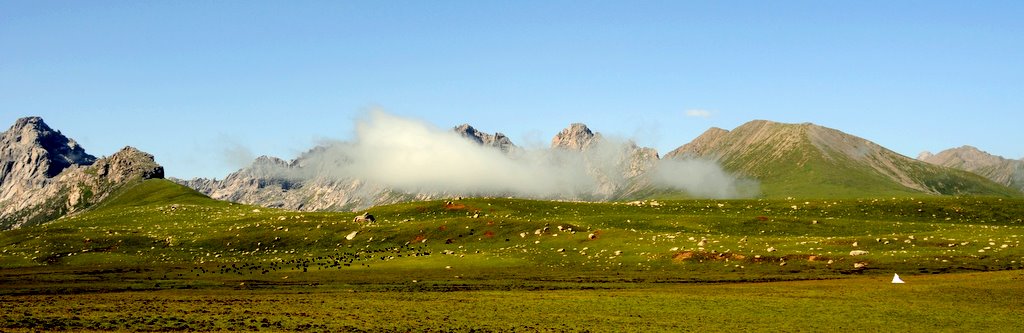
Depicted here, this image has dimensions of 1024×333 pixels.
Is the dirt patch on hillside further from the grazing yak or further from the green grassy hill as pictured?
the grazing yak

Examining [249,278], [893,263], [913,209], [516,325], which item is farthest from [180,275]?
[913,209]

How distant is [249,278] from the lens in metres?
69.9

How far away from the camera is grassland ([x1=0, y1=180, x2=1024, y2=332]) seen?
39969mm

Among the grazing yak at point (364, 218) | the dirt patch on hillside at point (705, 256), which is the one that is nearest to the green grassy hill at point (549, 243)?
the dirt patch on hillside at point (705, 256)

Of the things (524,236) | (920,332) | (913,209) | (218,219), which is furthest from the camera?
(218,219)

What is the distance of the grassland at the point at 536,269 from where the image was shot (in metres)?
40.0

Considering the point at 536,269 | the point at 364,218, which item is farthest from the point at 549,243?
the point at 364,218

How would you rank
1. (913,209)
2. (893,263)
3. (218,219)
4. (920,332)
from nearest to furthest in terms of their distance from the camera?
(920,332) < (893,263) < (913,209) < (218,219)

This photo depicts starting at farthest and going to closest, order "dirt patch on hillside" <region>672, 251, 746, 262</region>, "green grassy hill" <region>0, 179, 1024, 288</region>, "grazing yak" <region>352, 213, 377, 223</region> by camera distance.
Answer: "grazing yak" <region>352, 213, 377, 223</region>
"dirt patch on hillside" <region>672, 251, 746, 262</region>
"green grassy hill" <region>0, 179, 1024, 288</region>

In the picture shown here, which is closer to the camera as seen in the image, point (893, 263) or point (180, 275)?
point (893, 263)

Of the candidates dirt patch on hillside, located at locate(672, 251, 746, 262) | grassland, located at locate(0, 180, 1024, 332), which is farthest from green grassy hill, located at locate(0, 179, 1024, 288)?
grassland, located at locate(0, 180, 1024, 332)

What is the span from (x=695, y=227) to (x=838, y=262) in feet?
96.3

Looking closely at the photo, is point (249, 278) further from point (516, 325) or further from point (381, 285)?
point (516, 325)

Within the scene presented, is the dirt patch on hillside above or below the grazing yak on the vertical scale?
below
